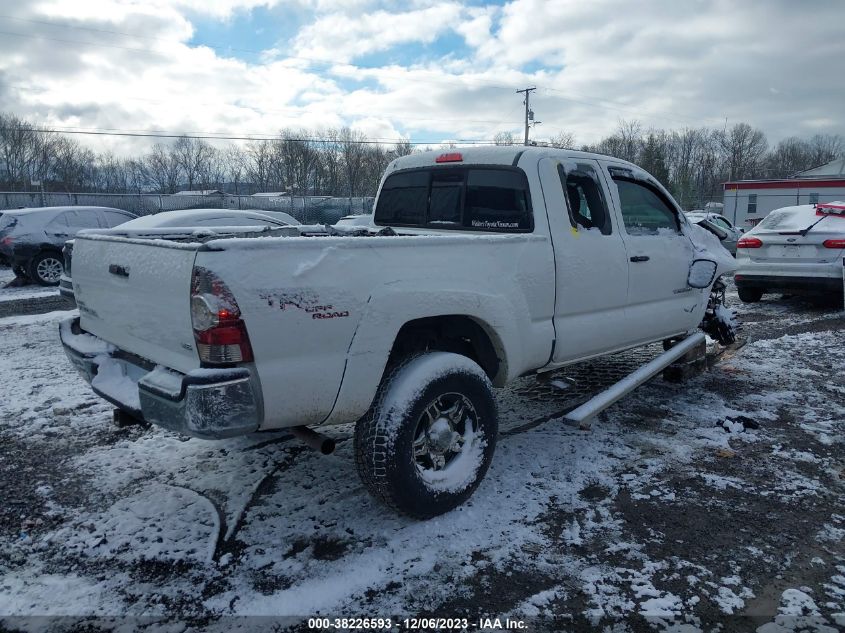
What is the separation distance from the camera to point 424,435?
3.23 metres

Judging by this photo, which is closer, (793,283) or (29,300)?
(793,283)

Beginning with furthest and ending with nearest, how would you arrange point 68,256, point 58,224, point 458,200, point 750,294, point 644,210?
1. point 58,224
2. point 750,294
3. point 644,210
4. point 458,200
5. point 68,256

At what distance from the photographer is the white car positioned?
896cm

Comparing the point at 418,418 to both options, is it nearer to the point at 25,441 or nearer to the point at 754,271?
the point at 25,441

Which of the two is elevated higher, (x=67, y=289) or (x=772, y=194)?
(x=772, y=194)

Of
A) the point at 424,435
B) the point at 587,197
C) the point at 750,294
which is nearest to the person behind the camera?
the point at 424,435

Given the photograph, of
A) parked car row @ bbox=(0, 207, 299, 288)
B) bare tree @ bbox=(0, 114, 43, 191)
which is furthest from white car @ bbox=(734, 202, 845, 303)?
bare tree @ bbox=(0, 114, 43, 191)

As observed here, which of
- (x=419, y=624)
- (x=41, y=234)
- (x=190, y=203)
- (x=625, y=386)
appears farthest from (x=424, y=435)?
(x=190, y=203)

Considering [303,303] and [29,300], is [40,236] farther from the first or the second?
[303,303]

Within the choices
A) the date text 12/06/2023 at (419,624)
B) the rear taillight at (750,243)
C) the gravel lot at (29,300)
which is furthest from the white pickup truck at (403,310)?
the gravel lot at (29,300)

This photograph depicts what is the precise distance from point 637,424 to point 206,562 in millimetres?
3280

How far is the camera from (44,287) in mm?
12758

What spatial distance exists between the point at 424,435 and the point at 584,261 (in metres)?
1.69

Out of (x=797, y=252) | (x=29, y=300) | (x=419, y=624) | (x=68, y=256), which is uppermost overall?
(x=68, y=256)
